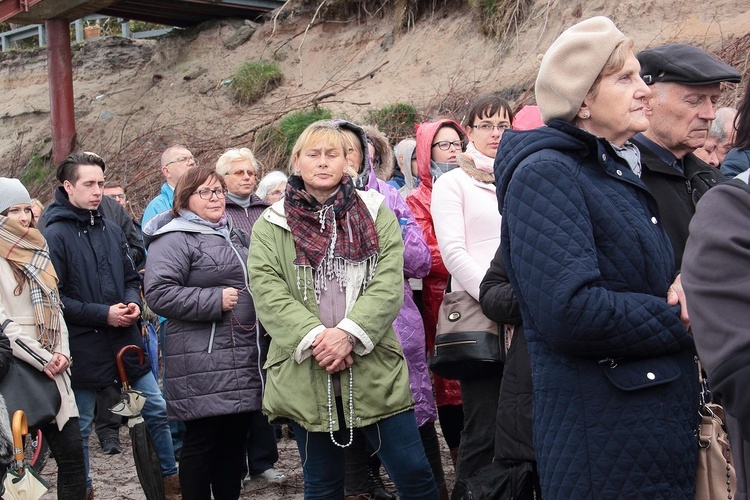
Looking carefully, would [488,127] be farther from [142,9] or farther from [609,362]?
[142,9]

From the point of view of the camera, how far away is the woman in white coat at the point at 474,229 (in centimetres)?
420

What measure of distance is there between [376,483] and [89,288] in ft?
6.89

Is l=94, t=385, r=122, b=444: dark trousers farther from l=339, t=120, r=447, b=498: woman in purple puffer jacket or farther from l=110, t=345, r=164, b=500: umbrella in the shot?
l=339, t=120, r=447, b=498: woman in purple puffer jacket

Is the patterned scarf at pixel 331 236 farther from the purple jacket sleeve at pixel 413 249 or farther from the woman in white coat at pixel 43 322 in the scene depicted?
the woman in white coat at pixel 43 322

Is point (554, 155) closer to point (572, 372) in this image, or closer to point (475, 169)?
point (572, 372)

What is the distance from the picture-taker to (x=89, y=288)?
18.0 feet

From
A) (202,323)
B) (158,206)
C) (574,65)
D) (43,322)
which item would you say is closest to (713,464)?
(574,65)

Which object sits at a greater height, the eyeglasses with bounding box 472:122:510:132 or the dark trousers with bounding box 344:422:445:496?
the eyeglasses with bounding box 472:122:510:132

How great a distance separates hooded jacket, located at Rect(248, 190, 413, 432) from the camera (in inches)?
156

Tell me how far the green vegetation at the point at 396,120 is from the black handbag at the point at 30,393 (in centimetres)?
731

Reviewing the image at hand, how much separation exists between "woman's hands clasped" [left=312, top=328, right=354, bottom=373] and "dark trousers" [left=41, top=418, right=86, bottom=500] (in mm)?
1661

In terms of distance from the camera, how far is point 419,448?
4.07 metres

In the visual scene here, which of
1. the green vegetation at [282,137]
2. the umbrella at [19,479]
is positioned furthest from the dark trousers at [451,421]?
the green vegetation at [282,137]

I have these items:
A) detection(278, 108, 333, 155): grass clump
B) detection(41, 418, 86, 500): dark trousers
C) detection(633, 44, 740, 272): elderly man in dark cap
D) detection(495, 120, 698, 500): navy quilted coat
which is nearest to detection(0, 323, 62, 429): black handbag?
detection(41, 418, 86, 500): dark trousers
